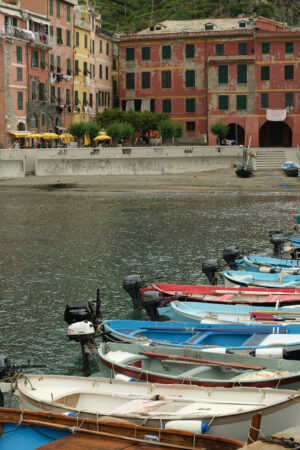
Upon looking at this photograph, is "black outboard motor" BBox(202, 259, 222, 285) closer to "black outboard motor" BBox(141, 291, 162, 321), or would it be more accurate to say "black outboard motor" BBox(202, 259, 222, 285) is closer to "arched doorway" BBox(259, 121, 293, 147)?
"black outboard motor" BBox(141, 291, 162, 321)

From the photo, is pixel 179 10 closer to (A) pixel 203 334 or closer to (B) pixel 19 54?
(B) pixel 19 54

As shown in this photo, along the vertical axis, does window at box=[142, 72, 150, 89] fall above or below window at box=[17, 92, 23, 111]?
above

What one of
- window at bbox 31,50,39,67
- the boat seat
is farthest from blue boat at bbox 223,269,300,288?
window at bbox 31,50,39,67

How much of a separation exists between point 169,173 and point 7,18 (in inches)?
890

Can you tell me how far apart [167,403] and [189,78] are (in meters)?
77.7

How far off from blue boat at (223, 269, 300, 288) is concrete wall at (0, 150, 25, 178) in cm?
4990

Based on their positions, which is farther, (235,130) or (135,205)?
(235,130)

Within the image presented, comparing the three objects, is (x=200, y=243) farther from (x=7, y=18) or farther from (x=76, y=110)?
(x=76, y=110)

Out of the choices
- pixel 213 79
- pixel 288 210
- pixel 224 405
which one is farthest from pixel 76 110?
pixel 224 405

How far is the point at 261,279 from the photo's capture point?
2705 cm

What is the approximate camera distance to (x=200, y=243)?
132 feet

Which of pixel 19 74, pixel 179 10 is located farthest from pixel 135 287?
pixel 179 10

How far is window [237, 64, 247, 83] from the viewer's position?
83775 millimetres

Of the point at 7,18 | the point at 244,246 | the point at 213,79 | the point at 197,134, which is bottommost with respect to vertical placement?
the point at 244,246
